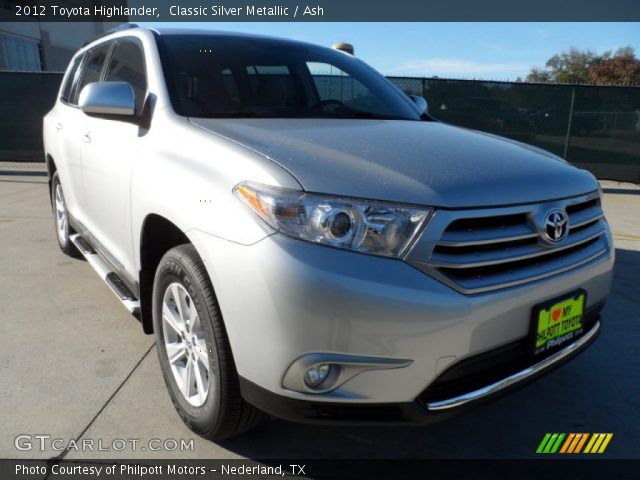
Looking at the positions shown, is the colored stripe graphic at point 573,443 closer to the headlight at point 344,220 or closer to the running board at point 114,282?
the headlight at point 344,220

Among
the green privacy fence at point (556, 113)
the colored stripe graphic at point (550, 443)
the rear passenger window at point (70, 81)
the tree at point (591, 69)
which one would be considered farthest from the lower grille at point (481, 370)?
the tree at point (591, 69)

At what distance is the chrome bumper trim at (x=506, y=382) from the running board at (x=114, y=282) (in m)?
1.62

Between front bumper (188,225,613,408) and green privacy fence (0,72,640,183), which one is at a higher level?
green privacy fence (0,72,640,183)

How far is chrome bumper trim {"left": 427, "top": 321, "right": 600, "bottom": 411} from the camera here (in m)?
1.86

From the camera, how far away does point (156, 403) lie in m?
2.57

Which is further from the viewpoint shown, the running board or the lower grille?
the running board

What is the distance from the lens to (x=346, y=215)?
1.75 m

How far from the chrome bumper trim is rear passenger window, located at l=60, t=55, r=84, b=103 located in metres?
3.85

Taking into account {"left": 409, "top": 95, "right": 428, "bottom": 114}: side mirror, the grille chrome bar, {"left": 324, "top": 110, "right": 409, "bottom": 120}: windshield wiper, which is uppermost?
{"left": 409, "top": 95, "right": 428, "bottom": 114}: side mirror

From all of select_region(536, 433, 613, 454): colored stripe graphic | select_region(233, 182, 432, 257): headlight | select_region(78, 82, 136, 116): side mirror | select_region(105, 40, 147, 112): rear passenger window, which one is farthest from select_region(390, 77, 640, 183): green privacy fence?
select_region(233, 182, 432, 257): headlight

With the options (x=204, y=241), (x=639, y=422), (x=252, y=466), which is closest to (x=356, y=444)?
(x=252, y=466)

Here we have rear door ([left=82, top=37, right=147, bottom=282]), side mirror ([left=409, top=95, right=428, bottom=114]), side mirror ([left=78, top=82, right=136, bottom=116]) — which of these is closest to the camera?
side mirror ([left=78, top=82, right=136, bottom=116])

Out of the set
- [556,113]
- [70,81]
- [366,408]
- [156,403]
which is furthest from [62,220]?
[556,113]

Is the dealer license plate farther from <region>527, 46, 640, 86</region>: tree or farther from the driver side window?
<region>527, 46, 640, 86</region>: tree
